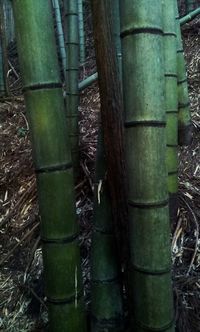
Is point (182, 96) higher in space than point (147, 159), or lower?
higher

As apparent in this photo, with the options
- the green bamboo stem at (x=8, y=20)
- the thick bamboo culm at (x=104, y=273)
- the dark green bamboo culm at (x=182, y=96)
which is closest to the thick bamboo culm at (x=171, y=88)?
the dark green bamboo culm at (x=182, y=96)

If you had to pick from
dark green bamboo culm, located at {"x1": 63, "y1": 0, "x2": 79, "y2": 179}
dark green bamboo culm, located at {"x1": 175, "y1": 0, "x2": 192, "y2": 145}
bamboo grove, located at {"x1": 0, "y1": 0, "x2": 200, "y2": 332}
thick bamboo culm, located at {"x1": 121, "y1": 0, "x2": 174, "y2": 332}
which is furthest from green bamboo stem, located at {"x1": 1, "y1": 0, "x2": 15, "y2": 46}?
thick bamboo culm, located at {"x1": 121, "y1": 0, "x2": 174, "y2": 332}

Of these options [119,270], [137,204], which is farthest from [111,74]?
[119,270]

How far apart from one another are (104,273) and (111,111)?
504 millimetres

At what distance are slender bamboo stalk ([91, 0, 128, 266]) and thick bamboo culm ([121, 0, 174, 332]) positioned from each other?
4 centimetres

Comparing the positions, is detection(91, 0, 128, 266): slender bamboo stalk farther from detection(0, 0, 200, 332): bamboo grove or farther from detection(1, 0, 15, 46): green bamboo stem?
detection(1, 0, 15, 46): green bamboo stem

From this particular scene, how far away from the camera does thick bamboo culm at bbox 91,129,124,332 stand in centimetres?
124

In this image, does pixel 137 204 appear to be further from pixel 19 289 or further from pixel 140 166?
pixel 19 289

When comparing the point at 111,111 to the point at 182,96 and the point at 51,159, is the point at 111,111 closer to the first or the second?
the point at 51,159

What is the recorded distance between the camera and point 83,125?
2812mm

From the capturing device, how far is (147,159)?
100 cm

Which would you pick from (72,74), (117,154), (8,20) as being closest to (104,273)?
(117,154)

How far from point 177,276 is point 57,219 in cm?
70

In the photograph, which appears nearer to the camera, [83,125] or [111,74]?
[111,74]
